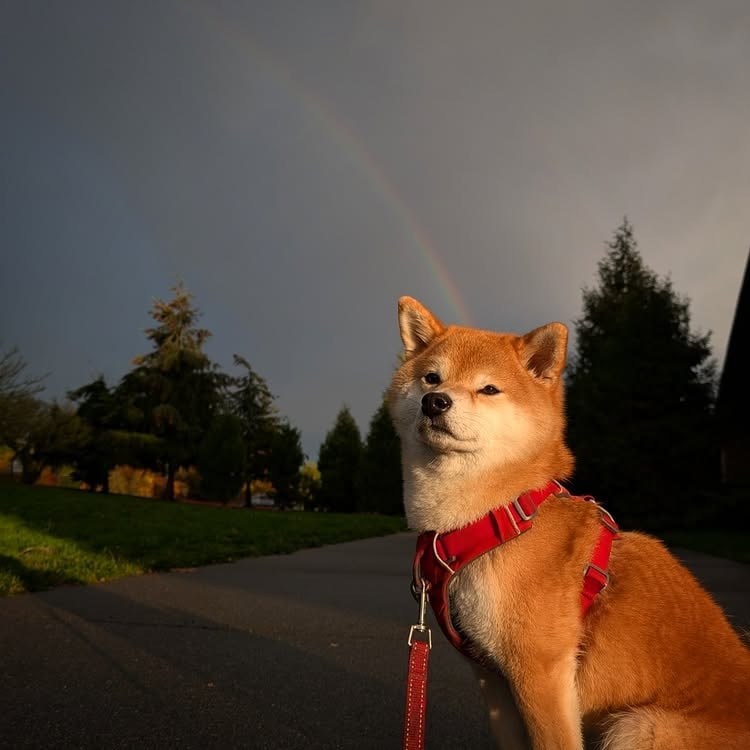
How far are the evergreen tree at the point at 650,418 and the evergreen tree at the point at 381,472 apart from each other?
606 inches

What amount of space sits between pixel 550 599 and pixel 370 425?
130 feet

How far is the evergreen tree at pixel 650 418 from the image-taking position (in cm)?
2216

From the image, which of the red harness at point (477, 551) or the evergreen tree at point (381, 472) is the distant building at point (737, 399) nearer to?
the red harness at point (477, 551)

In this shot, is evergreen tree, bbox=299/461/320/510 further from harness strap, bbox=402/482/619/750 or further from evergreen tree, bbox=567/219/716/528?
harness strap, bbox=402/482/619/750

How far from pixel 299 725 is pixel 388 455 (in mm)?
36165

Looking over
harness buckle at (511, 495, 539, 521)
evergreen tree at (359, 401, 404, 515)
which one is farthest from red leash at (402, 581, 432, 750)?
evergreen tree at (359, 401, 404, 515)

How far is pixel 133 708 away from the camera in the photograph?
364 centimetres

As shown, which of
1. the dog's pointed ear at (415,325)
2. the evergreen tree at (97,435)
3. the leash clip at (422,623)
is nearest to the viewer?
the leash clip at (422,623)

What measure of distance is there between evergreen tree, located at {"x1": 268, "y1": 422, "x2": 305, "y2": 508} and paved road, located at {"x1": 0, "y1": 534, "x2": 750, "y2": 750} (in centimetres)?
3826

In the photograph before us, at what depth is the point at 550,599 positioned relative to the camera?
234 cm

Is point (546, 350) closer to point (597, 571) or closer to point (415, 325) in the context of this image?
point (415, 325)

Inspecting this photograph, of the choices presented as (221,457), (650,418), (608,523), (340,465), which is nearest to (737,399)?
(650,418)

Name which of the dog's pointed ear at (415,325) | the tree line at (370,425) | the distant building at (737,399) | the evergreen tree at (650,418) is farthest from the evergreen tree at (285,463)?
the dog's pointed ear at (415,325)

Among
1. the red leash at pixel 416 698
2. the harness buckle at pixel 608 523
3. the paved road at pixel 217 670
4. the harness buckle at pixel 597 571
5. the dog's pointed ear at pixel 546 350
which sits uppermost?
the dog's pointed ear at pixel 546 350
